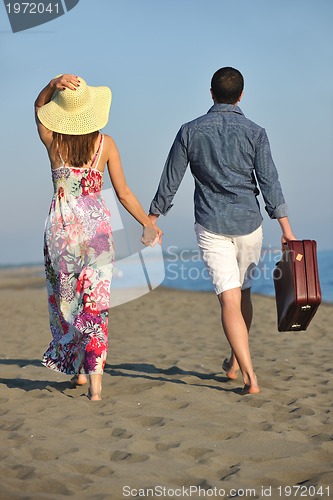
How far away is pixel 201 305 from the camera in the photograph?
12.9 meters

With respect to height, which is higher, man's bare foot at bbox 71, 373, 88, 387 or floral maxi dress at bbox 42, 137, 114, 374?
floral maxi dress at bbox 42, 137, 114, 374

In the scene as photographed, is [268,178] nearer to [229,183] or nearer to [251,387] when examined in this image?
[229,183]

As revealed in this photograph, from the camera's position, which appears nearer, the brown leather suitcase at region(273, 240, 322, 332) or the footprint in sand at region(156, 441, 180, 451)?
the footprint in sand at region(156, 441, 180, 451)

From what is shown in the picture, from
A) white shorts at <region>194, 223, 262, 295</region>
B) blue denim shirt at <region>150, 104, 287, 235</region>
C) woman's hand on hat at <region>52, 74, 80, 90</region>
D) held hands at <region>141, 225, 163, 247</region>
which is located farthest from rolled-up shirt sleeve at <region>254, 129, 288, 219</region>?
woman's hand on hat at <region>52, 74, 80, 90</region>

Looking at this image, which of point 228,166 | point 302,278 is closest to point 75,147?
point 228,166

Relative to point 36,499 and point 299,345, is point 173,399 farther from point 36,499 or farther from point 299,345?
point 299,345

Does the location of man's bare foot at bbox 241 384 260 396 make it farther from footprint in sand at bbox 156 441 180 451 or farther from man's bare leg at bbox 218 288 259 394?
footprint in sand at bbox 156 441 180 451

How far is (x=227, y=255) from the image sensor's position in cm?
468

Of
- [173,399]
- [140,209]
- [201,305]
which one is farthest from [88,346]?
[201,305]

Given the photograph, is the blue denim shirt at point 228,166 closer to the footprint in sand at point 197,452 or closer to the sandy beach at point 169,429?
the sandy beach at point 169,429

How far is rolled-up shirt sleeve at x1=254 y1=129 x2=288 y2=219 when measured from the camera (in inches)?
183

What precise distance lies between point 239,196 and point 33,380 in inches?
84.4

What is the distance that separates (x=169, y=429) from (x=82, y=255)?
4.29 ft

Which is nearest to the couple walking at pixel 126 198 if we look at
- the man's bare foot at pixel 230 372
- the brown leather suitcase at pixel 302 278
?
the brown leather suitcase at pixel 302 278
